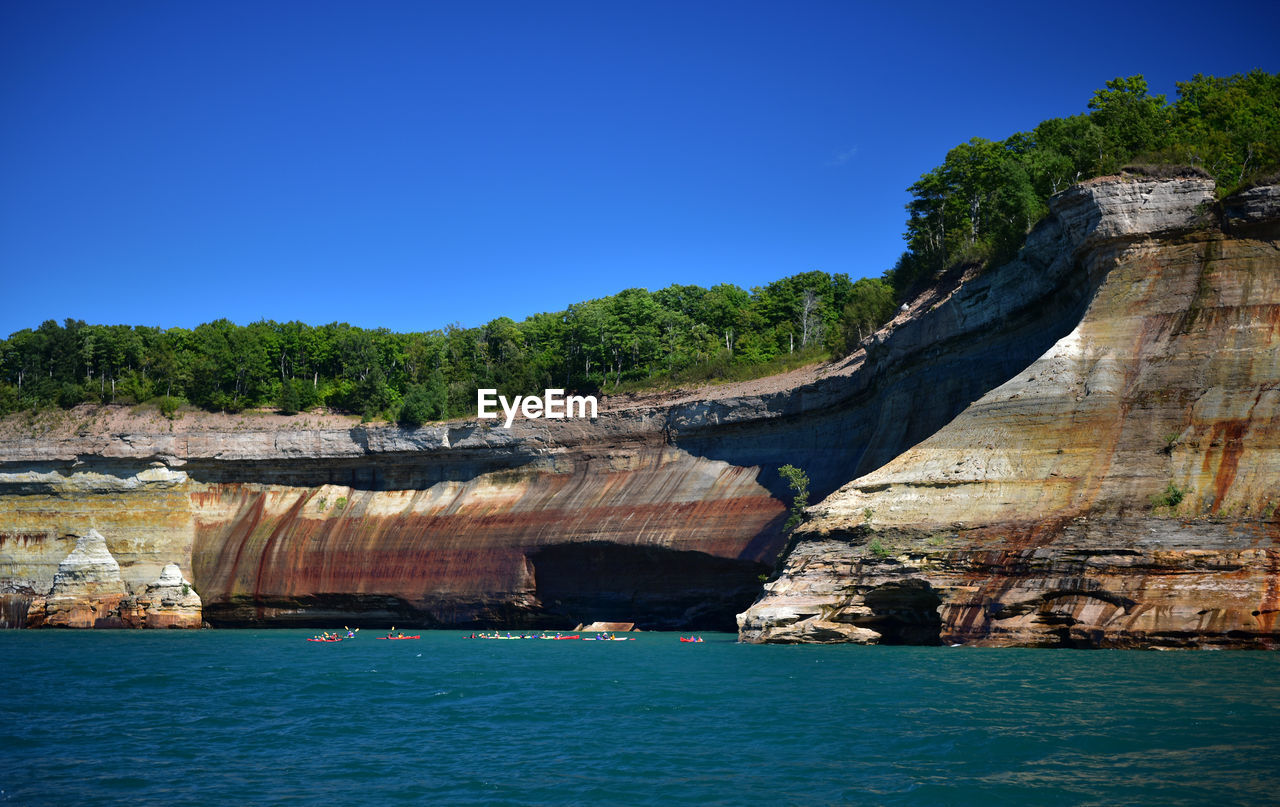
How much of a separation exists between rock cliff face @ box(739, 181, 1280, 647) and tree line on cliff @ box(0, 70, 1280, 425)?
257 inches

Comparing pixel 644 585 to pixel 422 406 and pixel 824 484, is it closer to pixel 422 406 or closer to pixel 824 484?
pixel 824 484

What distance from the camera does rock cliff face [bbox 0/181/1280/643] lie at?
29875 mm

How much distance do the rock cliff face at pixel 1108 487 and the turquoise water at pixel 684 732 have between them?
123 cm

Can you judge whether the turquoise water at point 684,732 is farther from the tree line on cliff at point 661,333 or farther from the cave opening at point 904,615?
the tree line on cliff at point 661,333

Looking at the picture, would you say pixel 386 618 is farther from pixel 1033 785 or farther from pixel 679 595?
pixel 1033 785

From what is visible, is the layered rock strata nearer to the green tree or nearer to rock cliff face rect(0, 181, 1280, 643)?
rock cliff face rect(0, 181, 1280, 643)

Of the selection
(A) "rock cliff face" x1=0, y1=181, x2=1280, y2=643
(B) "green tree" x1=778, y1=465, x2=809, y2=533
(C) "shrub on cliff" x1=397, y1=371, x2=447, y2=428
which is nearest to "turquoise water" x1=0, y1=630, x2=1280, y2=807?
(A) "rock cliff face" x1=0, y1=181, x2=1280, y2=643

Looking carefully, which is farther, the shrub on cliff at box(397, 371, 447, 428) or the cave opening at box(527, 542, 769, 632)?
the shrub on cliff at box(397, 371, 447, 428)

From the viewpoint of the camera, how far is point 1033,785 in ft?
49.1

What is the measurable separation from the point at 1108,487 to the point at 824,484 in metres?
20.0

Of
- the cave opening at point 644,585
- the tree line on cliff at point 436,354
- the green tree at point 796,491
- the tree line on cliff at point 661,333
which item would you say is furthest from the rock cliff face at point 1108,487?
the tree line on cliff at point 436,354

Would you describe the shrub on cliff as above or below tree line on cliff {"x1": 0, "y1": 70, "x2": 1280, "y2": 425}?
below

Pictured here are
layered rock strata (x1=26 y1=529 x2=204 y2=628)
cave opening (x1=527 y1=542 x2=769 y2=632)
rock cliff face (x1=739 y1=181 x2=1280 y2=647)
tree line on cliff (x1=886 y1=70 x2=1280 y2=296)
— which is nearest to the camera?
rock cliff face (x1=739 y1=181 x2=1280 y2=647)

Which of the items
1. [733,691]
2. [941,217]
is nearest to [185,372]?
[941,217]
